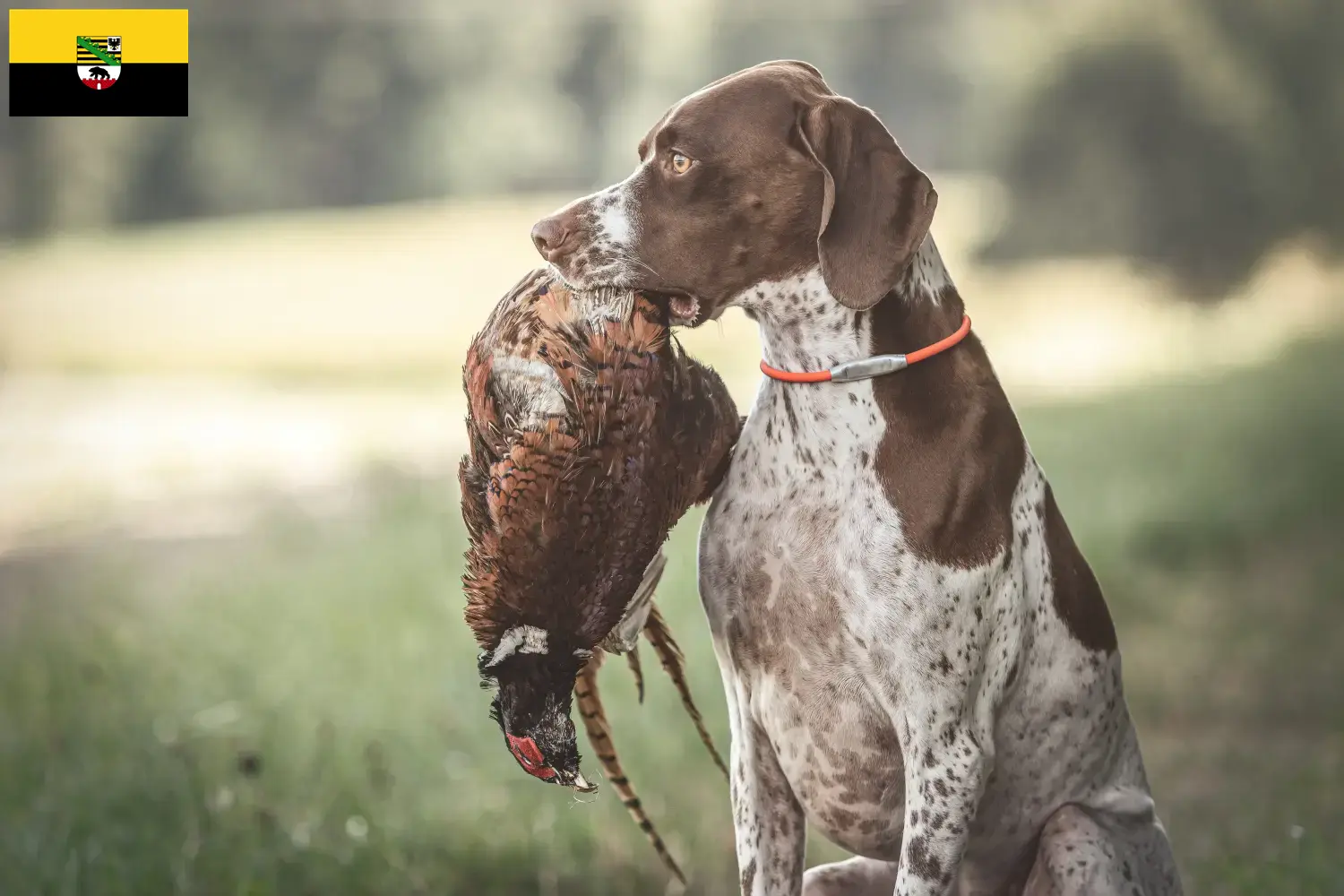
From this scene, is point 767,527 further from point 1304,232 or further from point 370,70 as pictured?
point 370,70

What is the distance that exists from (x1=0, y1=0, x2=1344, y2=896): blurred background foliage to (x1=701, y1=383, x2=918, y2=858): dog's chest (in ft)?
1.93

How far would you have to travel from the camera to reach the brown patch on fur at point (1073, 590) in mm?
2652

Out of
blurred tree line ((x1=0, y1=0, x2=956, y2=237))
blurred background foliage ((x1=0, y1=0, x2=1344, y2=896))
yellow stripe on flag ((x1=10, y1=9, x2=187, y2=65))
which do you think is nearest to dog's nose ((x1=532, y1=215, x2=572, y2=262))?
blurred background foliage ((x1=0, y1=0, x2=1344, y2=896))

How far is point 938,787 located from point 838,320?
824mm

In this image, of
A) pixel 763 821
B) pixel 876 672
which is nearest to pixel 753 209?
pixel 876 672

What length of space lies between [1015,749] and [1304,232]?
7689 mm

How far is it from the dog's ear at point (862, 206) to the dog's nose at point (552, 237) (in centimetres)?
43

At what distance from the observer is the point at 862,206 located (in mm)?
2404

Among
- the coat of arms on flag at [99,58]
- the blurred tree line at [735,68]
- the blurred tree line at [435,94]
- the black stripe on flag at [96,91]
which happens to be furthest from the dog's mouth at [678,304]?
the blurred tree line at [435,94]

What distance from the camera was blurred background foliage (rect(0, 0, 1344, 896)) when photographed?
4344mm

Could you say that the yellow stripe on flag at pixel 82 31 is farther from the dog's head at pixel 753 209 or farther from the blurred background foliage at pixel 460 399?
the dog's head at pixel 753 209

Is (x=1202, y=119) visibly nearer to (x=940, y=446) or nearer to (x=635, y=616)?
(x=940, y=446)

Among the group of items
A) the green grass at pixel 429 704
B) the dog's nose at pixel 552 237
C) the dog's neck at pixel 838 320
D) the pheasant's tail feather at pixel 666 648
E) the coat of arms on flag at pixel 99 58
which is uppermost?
the coat of arms on flag at pixel 99 58

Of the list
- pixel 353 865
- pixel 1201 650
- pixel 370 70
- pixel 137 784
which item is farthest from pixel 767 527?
pixel 370 70
